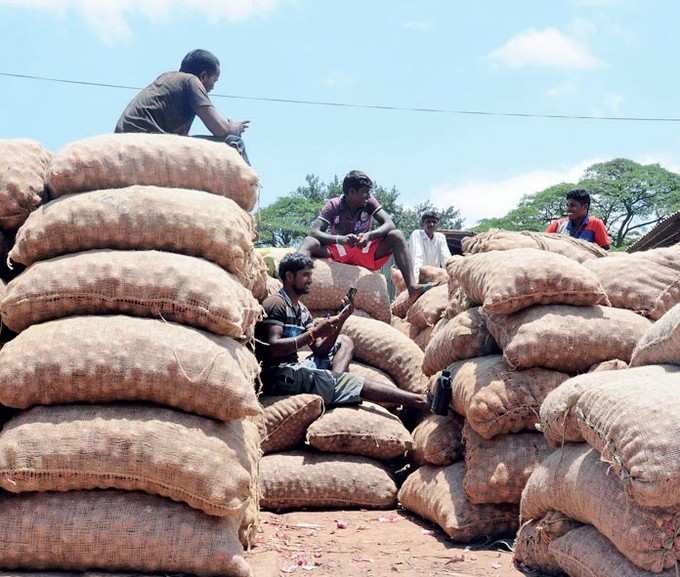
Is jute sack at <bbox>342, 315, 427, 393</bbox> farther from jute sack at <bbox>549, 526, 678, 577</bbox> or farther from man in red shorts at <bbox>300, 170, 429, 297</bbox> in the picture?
jute sack at <bbox>549, 526, 678, 577</bbox>

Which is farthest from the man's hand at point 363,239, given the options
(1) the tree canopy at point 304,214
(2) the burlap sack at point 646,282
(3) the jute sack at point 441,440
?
(1) the tree canopy at point 304,214

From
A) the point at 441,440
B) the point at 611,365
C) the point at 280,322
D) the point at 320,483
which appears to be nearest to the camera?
the point at 611,365

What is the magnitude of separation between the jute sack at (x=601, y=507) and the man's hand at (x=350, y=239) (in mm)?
3817

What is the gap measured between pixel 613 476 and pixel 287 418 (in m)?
2.54

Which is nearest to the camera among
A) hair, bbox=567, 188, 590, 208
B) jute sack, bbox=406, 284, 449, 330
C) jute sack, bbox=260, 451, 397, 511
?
jute sack, bbox=260, 451, 397, 511

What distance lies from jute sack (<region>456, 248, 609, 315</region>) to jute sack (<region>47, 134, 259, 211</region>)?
1518mm

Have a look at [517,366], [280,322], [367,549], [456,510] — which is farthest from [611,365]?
[280,322]

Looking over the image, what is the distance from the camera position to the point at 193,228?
3.60 metres

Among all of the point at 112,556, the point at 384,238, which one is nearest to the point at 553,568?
the point at 112,556

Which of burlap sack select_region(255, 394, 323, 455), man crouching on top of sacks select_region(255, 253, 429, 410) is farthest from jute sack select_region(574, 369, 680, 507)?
man crouching on top of sacks select_region(255, 253, 429, 410)

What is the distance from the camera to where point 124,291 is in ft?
11.1

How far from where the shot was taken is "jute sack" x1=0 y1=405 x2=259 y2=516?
3080 millimetres

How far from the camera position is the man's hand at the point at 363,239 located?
719cm

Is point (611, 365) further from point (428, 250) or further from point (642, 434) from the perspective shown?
point (428, 250)
